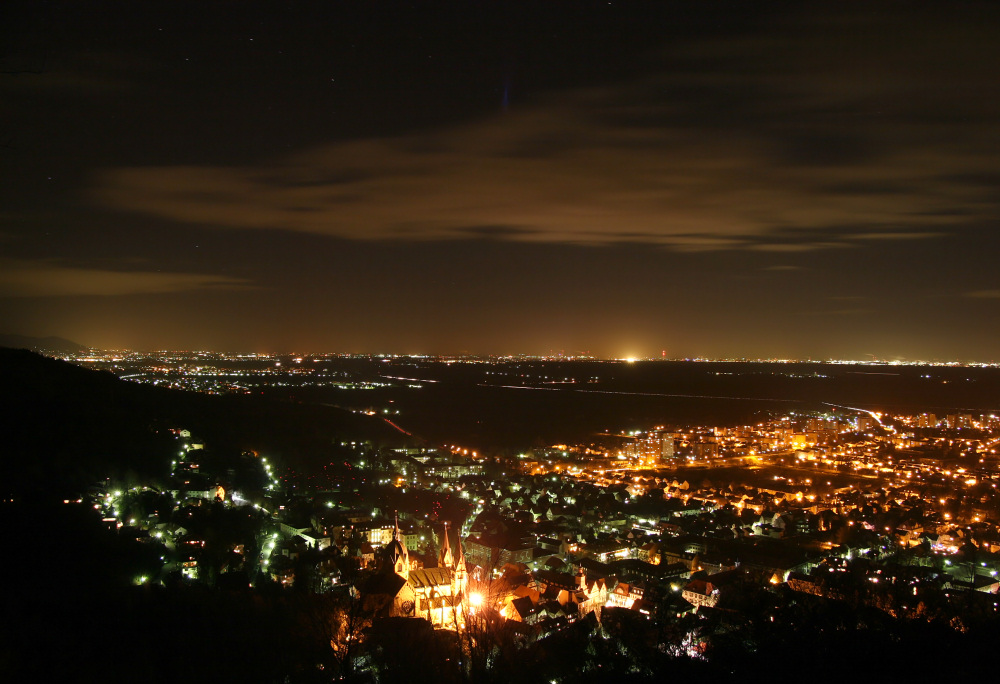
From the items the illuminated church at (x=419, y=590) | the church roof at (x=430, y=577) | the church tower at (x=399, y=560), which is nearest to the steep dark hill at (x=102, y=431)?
the church tower at (x=399, y=560)

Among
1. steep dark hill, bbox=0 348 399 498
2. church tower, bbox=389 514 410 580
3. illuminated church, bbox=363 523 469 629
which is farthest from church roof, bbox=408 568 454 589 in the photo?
steep dark hill, bbox=0 348 399 498

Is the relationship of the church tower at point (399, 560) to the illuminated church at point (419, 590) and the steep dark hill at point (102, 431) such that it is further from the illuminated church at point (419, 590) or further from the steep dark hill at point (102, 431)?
the steep dark hill at point (102, 431)

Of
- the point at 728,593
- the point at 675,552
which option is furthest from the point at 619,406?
the point at 728,593

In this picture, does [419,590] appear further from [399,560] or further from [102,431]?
[102,431]

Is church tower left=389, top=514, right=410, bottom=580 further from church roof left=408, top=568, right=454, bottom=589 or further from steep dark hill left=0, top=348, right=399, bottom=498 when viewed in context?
steep dark hill left=0, top=348, right=399, bottom=498

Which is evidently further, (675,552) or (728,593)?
(675,552)

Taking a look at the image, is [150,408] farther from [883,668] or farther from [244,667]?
[883,668]

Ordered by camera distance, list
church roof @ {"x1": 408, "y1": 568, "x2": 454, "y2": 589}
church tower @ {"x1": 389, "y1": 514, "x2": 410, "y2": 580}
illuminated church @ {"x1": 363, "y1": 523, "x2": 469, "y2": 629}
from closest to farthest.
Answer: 1. illuminated church @ {"x1": 363, "y1": 523, "x2": 469, "y2": 629}
2. church roof @ {"x1": 408, "y1": 568, "x2": 454, "y2": 589}
3. church tower @ {"x1": 389, "y1": 514, "x2": 410, "y2": 580}
